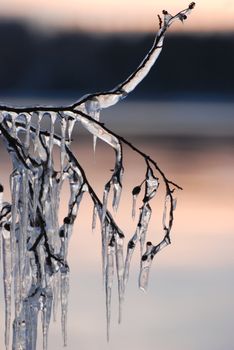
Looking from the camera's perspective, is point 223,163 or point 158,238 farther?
point 223,163

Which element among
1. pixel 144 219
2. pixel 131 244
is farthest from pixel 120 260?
pixel 144 219

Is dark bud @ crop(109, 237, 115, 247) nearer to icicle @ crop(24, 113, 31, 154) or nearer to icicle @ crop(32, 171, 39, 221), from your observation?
icicle @ crop(32, 171, 39, 221)

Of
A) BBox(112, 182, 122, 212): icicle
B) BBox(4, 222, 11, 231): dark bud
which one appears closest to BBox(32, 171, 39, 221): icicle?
BBox(4, 222, 11, 231): dark bud

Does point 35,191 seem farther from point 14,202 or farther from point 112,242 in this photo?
point 112,242

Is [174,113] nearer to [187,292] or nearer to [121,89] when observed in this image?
[187,292]

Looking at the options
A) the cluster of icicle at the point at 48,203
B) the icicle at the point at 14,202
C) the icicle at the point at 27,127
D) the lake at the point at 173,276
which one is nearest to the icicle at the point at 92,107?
the cluster of icicle at the point at 48,203

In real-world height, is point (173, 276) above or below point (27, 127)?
below

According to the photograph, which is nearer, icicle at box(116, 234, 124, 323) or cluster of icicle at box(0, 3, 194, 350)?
cluster of icicle at box(0, 3, 194, 350)

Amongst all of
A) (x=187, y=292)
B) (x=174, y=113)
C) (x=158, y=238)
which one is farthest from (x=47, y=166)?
(x=174, y=113)
